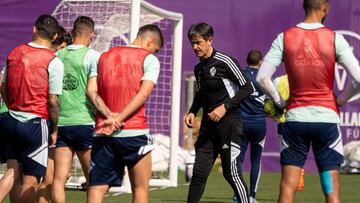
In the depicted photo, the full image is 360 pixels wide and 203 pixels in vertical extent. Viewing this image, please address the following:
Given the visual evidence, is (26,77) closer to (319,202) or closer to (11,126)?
(11,126)

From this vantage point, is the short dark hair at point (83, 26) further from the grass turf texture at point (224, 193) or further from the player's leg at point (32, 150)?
the grass turf texture at point (224, 193)

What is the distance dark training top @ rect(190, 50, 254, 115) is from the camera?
33.3 feet

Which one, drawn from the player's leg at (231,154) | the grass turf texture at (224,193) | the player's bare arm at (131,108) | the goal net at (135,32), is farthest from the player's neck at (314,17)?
the goal net at (135,32)

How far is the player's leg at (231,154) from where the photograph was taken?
10.2 metres

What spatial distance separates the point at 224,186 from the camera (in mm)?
16453

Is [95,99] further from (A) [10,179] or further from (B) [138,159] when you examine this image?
(A) [10,179]

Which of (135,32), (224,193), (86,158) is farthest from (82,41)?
(224,193)

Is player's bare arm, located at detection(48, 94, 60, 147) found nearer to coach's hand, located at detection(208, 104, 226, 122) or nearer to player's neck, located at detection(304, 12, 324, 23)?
coach's hand, located at detection(208, 104, 226, 122)

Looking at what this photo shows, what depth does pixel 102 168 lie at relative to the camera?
8094 millimetres

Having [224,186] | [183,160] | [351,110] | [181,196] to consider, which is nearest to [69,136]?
[181,196]

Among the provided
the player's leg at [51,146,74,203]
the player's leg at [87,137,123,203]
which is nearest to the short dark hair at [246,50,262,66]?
the player's leg at [51,146,74,203]

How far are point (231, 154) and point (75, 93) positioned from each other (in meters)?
1.66

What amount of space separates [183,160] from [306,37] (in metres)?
12.7

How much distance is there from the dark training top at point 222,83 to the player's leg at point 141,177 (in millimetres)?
2150
